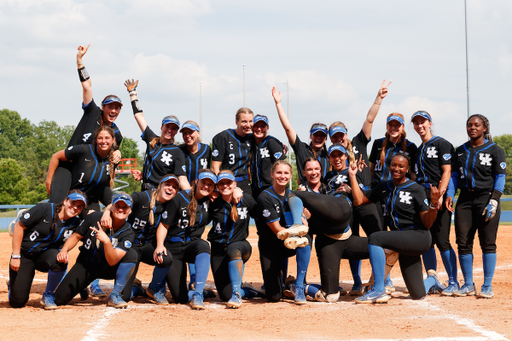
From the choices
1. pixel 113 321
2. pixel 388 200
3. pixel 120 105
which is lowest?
pixel 113 321

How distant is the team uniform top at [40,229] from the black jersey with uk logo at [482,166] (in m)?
4.91

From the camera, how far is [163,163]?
6.69 m

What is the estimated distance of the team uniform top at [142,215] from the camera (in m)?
6.14

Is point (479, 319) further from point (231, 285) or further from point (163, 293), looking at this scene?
point (163, 293)

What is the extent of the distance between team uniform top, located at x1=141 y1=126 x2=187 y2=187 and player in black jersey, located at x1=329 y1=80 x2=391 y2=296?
2.01m

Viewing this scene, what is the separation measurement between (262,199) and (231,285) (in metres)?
1.13

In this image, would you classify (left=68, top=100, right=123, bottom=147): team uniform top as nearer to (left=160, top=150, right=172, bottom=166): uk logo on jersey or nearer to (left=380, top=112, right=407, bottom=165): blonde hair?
(left=160, top=150, right=172, bottom=166): uk logo on jersey

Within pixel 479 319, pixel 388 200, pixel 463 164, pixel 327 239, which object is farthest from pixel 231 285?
pixel 463 164

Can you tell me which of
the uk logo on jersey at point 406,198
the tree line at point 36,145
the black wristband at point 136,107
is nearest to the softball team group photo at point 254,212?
the uk logo on jersey at point 406,198

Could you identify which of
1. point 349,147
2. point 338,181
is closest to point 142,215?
point 338,181

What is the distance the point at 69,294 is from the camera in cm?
598

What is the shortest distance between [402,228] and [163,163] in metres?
3.12

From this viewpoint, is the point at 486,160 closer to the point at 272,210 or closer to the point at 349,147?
the point at 349,147

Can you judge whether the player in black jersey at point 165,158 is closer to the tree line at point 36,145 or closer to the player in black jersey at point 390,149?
the player in black jersey at point 390,149
